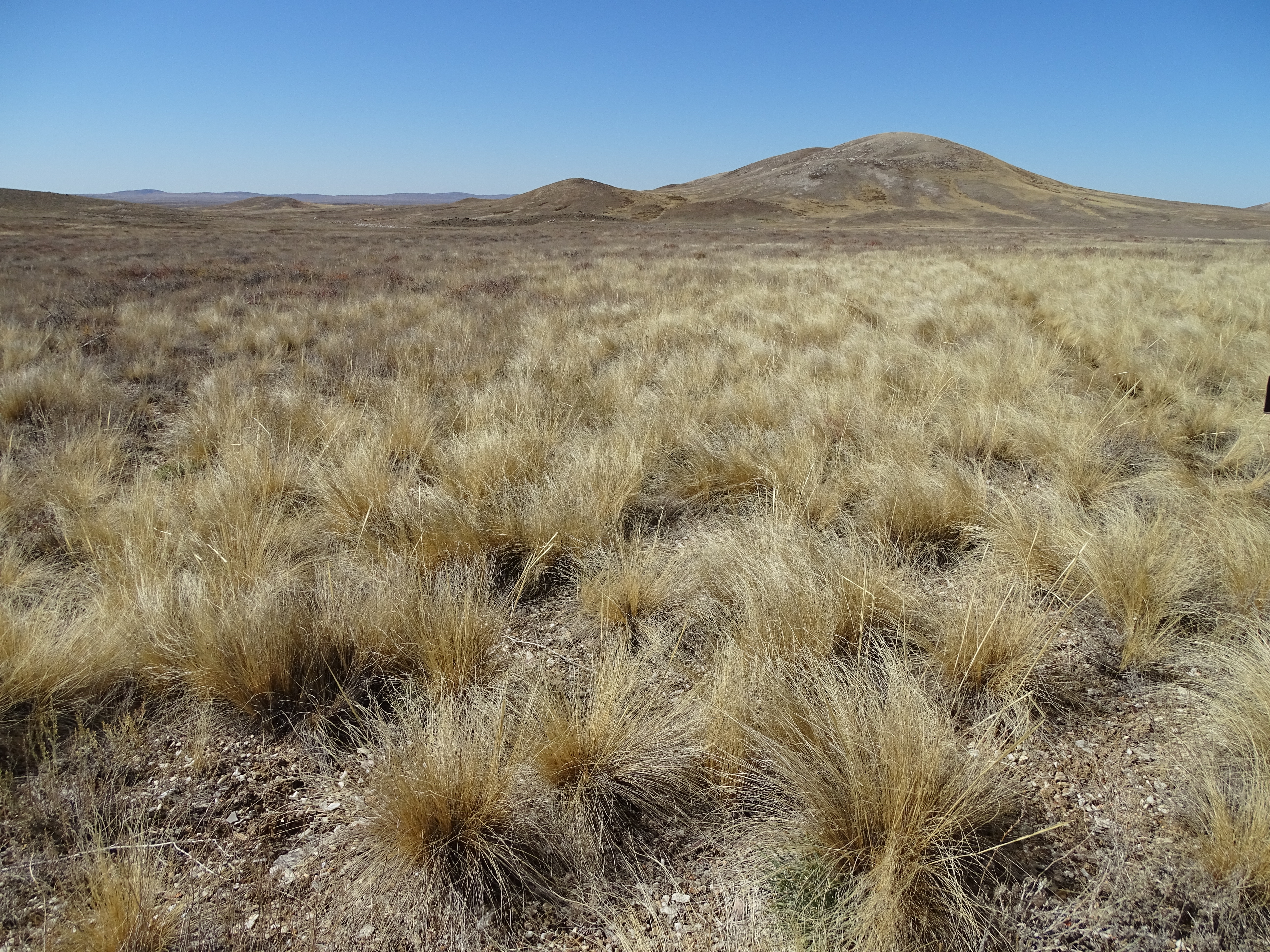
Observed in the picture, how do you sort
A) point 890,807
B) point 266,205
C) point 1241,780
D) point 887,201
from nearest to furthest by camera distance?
point 890,807 → point 1241,780 → point 887,201 → point 266,205

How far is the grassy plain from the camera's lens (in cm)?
128

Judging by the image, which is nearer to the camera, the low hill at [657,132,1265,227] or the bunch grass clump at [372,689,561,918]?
the bunch grass clump at [372,689,561,918]

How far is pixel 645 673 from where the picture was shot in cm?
193

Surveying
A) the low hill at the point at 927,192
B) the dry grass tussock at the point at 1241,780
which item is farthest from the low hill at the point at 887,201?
the dry grass tussock at the point at 1241,780

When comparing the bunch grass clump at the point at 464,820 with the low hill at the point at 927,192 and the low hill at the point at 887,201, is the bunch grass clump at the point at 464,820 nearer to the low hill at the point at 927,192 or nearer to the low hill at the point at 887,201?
the low hill at the point at 887,201

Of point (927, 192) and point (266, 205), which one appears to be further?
point (266, 205)

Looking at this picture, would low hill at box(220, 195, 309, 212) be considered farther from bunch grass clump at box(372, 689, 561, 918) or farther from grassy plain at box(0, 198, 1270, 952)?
bunch grass clump at box(372, 689, 561, 918)

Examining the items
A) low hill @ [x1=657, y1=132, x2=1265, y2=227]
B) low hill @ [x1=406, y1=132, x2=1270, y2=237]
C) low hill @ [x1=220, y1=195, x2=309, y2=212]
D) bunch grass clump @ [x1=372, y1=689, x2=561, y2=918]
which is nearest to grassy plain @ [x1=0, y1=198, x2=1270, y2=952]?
bunch grass clump @ [x1=372, y1=689, x2=561, y2=918]

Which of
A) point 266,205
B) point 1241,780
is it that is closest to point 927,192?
point 1241,780

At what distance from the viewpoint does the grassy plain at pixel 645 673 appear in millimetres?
1283

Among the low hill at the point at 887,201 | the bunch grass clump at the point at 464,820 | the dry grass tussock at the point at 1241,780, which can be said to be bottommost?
the bunch grass clump at the point at 464,820

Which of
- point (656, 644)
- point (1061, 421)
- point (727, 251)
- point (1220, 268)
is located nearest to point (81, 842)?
point (656, 644)

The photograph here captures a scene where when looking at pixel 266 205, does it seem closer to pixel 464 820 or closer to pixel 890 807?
pixel 464 820

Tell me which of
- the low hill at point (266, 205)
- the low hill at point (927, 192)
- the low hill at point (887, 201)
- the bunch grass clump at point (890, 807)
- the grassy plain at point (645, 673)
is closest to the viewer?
the bunch grass clump at point (890, 807)
